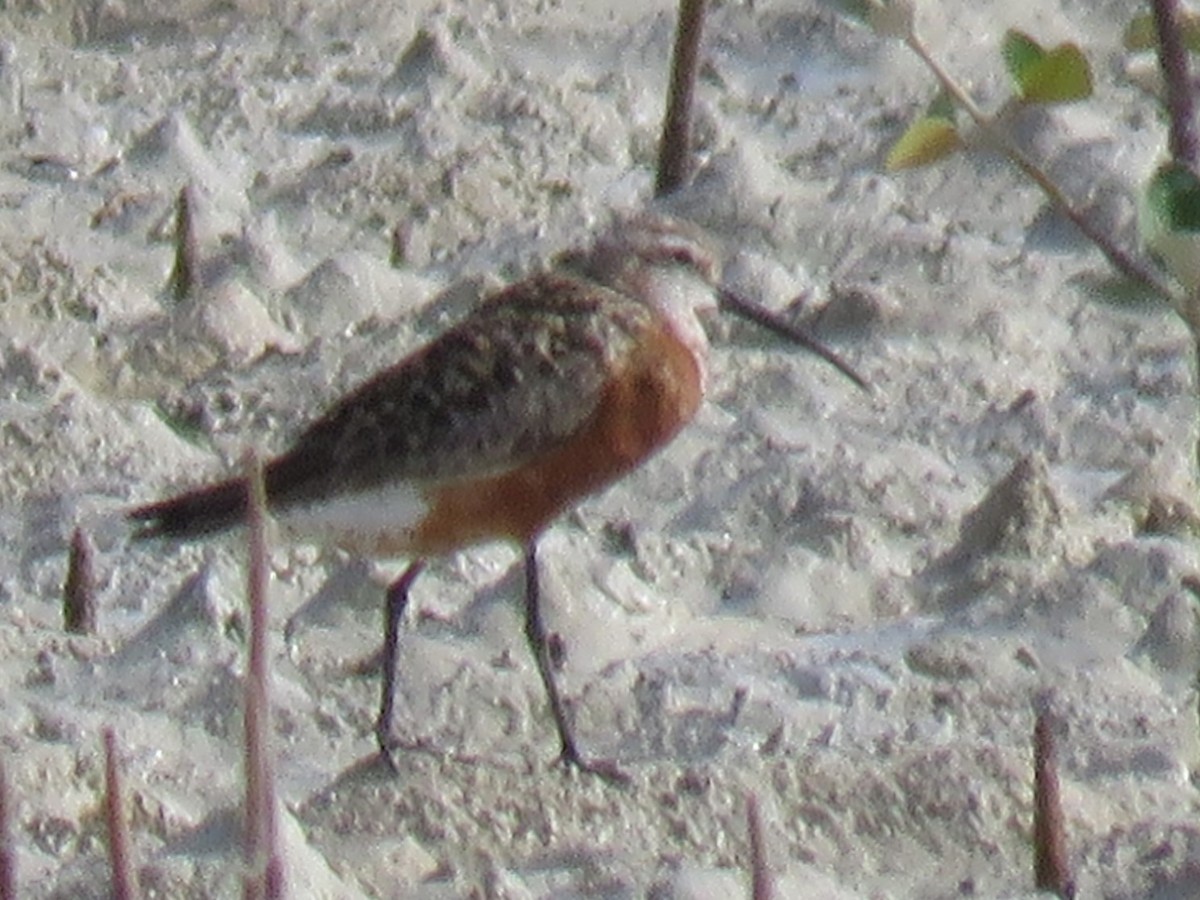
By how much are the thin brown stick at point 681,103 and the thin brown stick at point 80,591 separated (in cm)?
181

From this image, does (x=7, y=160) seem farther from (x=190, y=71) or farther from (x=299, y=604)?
(x=299, y=604)

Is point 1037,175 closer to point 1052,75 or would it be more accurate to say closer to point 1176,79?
point 1052,75

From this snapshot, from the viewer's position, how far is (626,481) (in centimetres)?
560

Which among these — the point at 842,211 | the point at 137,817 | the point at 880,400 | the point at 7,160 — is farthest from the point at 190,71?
the point at 137,817

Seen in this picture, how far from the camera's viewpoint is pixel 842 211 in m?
6.35

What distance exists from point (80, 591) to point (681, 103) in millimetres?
1894

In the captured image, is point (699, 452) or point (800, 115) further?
A: point (800, 115)

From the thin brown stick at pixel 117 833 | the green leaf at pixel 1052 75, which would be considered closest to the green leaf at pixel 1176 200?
the green leaf at pixel 1052 75

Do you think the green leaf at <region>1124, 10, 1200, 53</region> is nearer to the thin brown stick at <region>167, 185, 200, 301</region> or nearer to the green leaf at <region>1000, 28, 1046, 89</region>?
the green leaf at <region>1000, 28, 1046, 89</region>

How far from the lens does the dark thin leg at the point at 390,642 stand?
15.5 feet

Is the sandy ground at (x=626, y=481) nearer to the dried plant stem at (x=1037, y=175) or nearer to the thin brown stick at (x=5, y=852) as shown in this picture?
the thin brown stick at (x=5, y=852)

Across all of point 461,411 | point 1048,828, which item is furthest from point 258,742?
point 461,411

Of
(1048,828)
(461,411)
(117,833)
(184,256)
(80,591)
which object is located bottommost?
(184,256)

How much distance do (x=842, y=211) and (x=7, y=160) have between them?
70.4 inches
